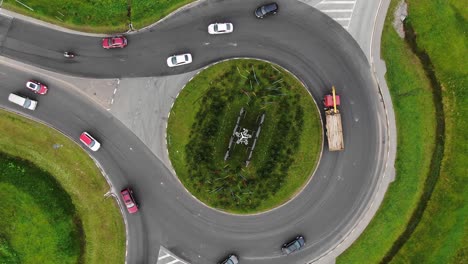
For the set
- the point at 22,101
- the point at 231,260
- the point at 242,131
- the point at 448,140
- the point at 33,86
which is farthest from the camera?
the point at 448,140

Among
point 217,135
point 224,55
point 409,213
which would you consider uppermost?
point 224,55

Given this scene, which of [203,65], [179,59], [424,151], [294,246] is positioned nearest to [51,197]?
[179,59]

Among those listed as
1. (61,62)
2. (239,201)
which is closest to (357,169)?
(239,201)

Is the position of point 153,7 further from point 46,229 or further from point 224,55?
point 46,229

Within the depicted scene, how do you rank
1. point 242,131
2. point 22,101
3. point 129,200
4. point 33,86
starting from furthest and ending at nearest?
point 242,131
point 129,200
point 22,101
point 33,86

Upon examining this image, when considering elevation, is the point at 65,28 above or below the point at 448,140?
above

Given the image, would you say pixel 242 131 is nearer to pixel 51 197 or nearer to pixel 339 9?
pixel 339 9

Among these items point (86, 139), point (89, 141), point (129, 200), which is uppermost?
point (86, 139)

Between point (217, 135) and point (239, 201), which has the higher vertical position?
point (217, 135)
